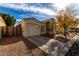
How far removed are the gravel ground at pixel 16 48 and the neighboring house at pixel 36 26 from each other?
0.16 m

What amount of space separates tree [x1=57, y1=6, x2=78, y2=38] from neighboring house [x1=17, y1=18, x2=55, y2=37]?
0.12 metres

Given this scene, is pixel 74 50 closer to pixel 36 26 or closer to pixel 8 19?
pixel 36 26

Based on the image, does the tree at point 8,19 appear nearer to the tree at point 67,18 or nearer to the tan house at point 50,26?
the tan house at point 50,26

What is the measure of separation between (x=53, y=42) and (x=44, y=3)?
599 millimetres

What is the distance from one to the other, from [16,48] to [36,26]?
1.46 ft

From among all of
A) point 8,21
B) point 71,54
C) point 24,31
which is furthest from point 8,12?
point 71,54

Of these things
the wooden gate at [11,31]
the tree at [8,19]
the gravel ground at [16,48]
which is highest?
the tree at [8,19]

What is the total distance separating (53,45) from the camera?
3379 mm

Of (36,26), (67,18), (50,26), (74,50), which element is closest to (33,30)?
(36,26)

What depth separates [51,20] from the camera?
3346mm

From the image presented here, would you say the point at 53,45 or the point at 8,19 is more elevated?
the point at 8,19

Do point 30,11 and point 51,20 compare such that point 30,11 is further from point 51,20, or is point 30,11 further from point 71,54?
point 71,54

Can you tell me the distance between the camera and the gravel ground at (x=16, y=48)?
337 centimetres

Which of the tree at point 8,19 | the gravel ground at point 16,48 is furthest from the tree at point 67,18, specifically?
the tree at point 8,19
